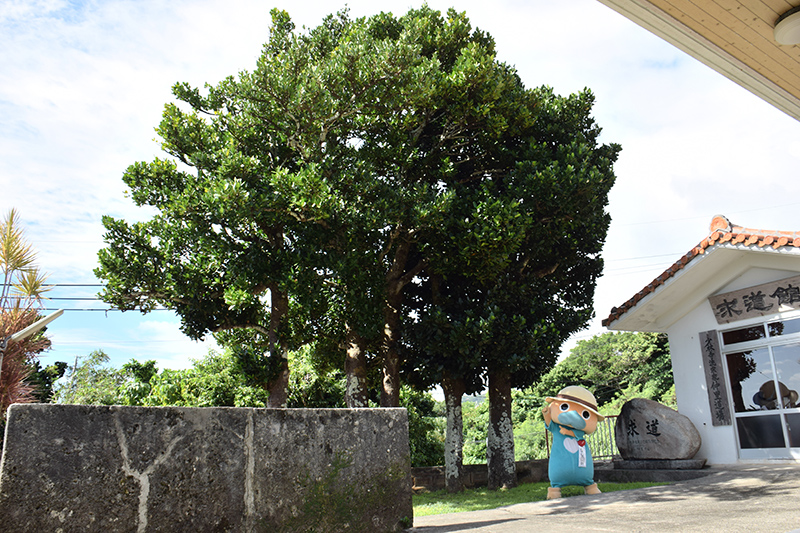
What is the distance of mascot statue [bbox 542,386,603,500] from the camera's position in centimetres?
820

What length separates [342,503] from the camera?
3760mm

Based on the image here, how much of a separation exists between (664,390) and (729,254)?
12197 millimetres

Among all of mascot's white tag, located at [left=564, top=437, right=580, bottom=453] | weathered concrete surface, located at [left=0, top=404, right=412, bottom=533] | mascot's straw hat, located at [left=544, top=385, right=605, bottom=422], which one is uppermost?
mascot's straw hat, located at [left=544, top=385, right=605, bottom=422]

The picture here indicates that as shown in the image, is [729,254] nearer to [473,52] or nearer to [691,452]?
[691,452]

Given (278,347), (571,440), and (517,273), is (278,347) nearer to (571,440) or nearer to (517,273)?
(517,273)

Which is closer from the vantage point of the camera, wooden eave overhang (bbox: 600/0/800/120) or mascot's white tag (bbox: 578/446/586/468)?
wooden eave overhang (bbox: 600/0/800/120)

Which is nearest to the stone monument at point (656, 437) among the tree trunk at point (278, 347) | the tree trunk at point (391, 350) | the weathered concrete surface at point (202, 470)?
the tree trunk at point (391, 350)

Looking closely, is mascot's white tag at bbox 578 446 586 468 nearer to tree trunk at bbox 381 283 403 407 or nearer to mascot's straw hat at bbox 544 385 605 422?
mascot's straw hat at bbox 544 385 605 422

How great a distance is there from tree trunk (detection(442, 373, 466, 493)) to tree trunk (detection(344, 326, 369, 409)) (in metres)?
1.77

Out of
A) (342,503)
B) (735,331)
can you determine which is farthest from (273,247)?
(735,331)

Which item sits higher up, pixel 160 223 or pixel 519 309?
pixel 160 223

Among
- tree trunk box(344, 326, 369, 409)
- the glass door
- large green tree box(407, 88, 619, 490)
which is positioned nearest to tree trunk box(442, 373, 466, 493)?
large green tree box(407, 88, 619, 490)

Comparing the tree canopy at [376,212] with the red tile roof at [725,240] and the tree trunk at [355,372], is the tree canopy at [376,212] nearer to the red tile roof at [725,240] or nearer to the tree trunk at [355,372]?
the tree trunk at [355,372]

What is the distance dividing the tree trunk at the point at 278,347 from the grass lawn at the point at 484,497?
3442 millimetres
